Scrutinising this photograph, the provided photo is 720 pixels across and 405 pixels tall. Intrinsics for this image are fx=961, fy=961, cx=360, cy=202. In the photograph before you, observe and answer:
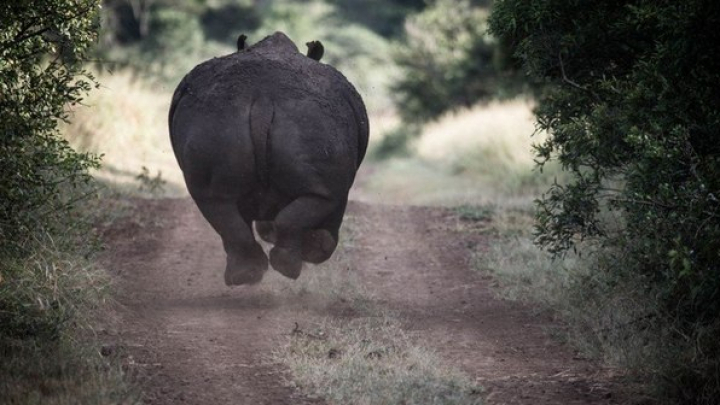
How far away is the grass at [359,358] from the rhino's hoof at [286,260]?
0.38 metres

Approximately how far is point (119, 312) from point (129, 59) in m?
23.7

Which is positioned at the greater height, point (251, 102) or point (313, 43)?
point (313, 43)

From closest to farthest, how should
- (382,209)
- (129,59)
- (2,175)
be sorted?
(2,175), (382,209), (129,59)

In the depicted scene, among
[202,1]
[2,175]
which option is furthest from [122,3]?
[2,175]

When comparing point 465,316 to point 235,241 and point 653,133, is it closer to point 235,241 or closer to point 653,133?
point 235,241

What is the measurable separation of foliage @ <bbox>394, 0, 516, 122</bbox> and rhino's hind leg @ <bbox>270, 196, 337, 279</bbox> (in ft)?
59.1

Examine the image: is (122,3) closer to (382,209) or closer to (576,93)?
(382,209)

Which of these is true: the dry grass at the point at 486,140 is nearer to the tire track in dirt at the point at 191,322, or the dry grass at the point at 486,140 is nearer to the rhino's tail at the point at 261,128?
the tire track in dirt at the point at 191,322

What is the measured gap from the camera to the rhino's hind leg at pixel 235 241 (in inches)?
283

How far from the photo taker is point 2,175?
6.32m

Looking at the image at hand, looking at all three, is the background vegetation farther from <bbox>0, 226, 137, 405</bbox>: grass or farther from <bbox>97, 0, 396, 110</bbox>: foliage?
<bbox>97, 0, 396, 110</bbox>: foliage

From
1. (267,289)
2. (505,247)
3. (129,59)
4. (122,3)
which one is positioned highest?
(122,3)

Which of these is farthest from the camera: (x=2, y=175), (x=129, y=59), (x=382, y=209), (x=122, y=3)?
(x=122, y=3)

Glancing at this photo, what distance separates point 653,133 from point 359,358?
8.09 ft
